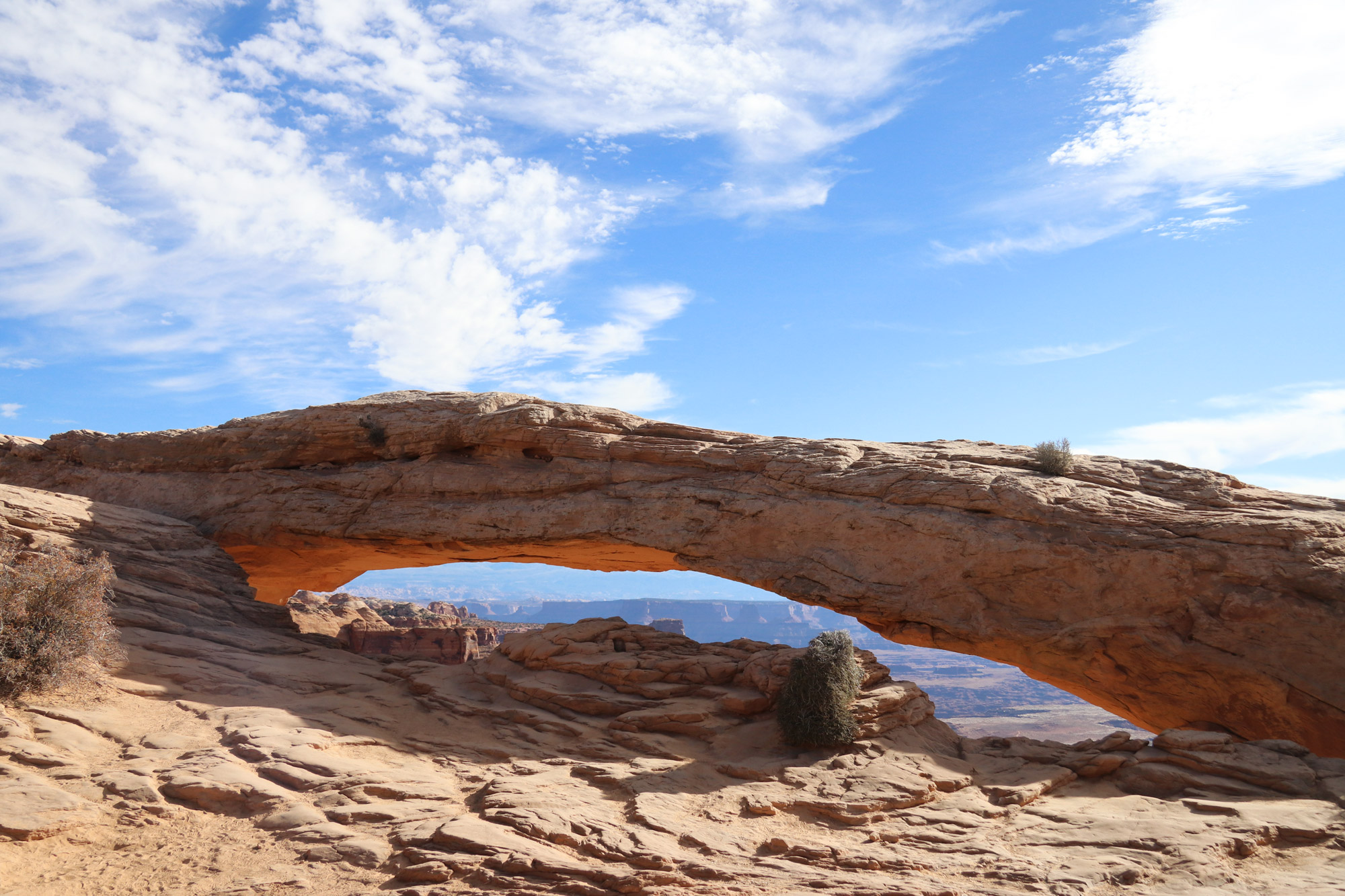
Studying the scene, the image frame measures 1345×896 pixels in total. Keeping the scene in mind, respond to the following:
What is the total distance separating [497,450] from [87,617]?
1022 centimetres

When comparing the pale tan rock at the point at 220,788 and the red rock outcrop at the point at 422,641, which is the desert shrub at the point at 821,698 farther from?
the red rock outcrop at the point at 422,641

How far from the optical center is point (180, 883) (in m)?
10.1

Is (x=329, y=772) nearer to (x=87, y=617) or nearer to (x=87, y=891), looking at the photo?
(x=87, y=891)

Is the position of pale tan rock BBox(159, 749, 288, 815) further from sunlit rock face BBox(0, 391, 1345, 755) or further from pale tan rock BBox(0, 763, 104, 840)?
sunlit rock face BBox(0, 391, 1345, 755)

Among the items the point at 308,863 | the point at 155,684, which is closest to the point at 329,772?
the point at 308,863

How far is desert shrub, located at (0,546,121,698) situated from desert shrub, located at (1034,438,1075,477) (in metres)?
20.0

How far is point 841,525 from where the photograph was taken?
1928 centimetres

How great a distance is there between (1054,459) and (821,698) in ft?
28.0

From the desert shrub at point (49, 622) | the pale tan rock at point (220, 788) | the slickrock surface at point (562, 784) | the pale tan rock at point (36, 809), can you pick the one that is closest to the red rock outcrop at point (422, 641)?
the slickrock surface at point (562, 784)

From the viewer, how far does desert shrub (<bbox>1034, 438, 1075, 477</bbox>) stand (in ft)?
62.7

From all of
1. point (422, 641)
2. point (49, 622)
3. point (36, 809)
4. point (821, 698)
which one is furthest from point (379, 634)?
point (821, 698)

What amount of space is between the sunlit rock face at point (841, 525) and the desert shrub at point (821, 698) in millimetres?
2808

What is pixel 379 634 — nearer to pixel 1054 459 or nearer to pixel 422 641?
pixel 422 641

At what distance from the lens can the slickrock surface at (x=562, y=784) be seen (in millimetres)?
10773
